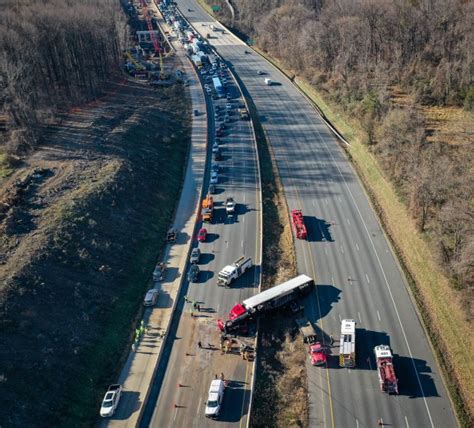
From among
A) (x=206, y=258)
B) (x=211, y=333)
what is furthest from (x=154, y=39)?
(x=211, y=333)

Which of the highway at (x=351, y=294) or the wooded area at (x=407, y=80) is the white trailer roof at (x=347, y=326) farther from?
the wooded area at (x=407, y=80)

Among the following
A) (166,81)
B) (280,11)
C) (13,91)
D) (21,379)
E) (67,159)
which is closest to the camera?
(21,379)

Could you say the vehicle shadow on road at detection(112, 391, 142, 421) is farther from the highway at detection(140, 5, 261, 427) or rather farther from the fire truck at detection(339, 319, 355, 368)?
the fire truck at detection(339, 319, 355, 368)

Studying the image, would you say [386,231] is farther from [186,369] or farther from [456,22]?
[456,22]

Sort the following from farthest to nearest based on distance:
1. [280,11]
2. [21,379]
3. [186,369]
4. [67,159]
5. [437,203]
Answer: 1. [280,11]
2. [67,159]
3. [437,203]
4. [186,369]
5. [21,379]

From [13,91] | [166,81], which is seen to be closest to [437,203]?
[13,91]

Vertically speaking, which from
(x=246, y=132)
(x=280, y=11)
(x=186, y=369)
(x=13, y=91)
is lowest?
(x=186, y=369)
